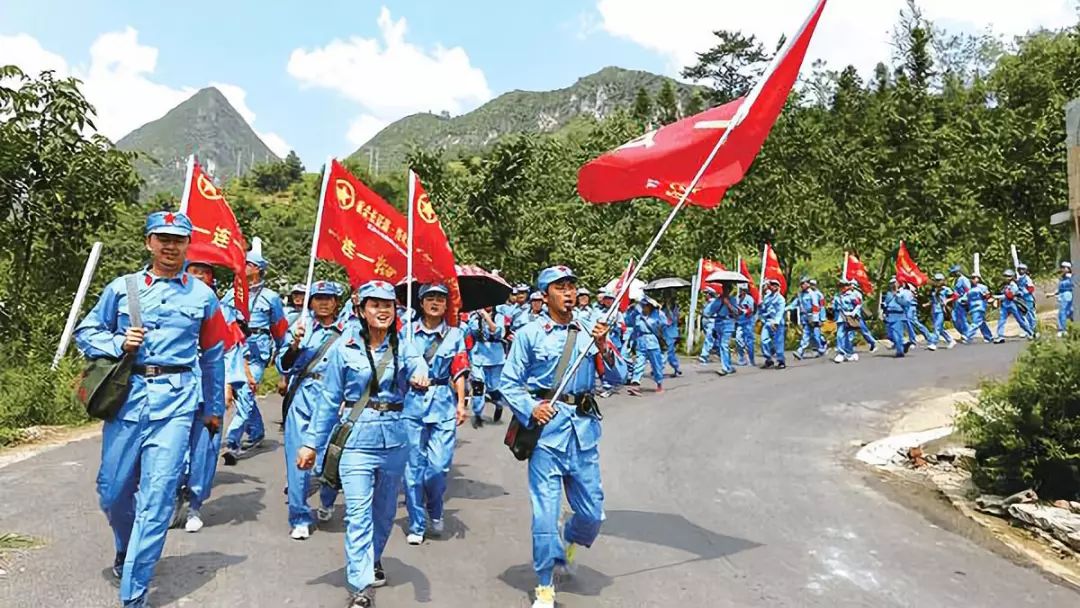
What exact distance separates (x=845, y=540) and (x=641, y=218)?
20.1 m

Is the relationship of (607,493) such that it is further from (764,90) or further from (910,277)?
(910,277)

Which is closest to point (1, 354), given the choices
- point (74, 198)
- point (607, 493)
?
point (74, 198)

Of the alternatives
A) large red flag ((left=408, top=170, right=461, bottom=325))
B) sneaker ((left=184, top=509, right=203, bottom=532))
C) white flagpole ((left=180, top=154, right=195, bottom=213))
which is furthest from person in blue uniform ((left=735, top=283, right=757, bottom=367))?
sneaker ((left=184, top=509, right=203, bottom=532))

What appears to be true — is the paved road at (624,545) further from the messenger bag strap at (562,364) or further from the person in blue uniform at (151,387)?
the messenger bag strap at (562,364)

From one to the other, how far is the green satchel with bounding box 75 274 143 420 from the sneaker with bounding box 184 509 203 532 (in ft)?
6.68

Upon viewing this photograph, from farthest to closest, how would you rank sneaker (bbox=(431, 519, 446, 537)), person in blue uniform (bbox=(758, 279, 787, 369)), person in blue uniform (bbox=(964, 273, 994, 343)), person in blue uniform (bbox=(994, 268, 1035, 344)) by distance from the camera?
1. person in blue uniform (bbox=(964, 273, 994, 343))
2. person in blue uniform (bbox=(994, 268, 1035, 344))
3. person in blue uniform (bbox=(758, 279, 787, 369))
4. sneaker (bbox=(431, 519, 446, 537))

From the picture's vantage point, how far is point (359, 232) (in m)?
8.12

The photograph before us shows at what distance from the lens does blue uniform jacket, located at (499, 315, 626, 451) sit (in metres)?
5.27

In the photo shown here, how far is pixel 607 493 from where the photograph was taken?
816cm

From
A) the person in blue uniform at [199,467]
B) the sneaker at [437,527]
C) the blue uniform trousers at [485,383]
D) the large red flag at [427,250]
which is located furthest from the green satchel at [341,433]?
the blue uniform trousers at [485,383]

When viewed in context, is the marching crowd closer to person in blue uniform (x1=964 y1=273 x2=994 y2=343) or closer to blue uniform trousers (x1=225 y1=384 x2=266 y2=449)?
blue uniform trousers (x1=225 y1=384 x2=266 y2=449)

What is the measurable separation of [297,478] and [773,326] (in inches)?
548

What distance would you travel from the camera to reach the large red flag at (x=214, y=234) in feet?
26.4

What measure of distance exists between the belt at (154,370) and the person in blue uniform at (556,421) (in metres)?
1.89
